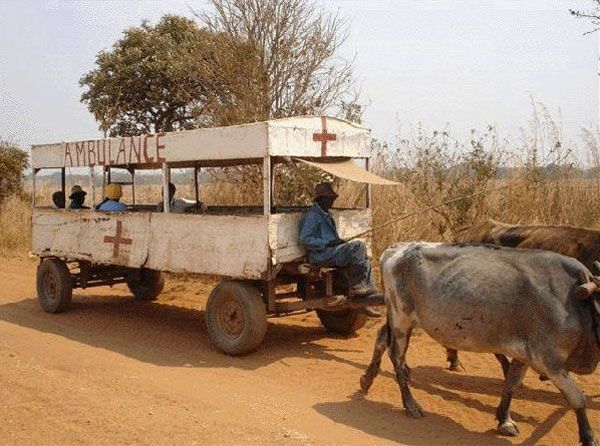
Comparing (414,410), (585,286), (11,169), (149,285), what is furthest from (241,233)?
(11,169)

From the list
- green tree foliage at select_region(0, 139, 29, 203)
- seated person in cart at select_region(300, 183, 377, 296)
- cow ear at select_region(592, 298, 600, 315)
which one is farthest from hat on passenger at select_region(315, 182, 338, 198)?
green tree foliage at select_region(0, 139, 29, 203)

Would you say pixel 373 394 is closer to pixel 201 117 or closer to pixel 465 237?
pixel 465 237

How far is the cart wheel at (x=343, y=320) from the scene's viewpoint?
354 inches

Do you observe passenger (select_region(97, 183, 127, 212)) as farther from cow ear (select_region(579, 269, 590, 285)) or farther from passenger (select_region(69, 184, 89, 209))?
cow ear (select_region(579, 269, 590, 285))

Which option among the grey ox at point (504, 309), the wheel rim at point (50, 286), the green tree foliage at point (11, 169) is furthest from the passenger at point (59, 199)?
the green tree foliage at point (11, 169)

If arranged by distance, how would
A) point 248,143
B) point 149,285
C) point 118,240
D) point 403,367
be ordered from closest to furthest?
point 403,367, point 248,143, point 118,240, point 149,285

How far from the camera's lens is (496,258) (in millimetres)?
5676

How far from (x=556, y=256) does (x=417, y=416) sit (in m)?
1.90

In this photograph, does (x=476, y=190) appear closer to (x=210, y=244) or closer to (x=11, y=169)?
(x=210, y=244)

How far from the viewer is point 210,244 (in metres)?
8.26

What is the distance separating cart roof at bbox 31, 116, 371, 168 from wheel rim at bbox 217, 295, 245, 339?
1782 mm

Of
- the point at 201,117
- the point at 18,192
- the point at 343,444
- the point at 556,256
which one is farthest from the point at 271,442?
the point at 18,192

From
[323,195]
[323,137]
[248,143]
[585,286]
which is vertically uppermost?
[323,137]

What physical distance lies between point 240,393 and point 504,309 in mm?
2776
